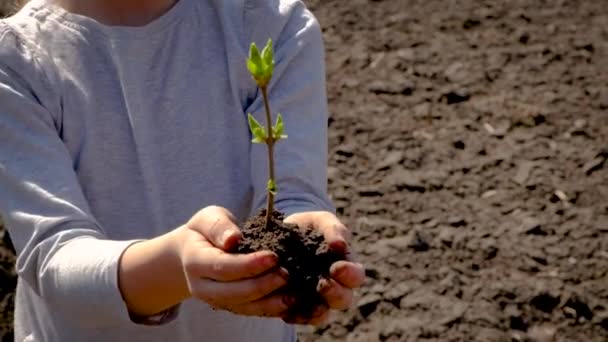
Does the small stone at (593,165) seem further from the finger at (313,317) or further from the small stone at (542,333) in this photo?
the finger at (313,317)

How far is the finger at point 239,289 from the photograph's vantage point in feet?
4.64

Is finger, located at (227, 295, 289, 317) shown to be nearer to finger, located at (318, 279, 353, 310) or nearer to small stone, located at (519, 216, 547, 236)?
finger, located at (318, 279, 353, 310)

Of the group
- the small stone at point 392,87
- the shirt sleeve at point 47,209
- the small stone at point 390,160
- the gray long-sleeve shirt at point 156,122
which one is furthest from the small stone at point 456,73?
the shirt sleeve at point 47,209

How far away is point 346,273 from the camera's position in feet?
4.70

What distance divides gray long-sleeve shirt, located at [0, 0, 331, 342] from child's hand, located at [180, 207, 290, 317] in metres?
0.34

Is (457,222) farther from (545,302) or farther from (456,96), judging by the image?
(456,96)

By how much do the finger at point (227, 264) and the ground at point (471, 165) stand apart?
6.48 ft

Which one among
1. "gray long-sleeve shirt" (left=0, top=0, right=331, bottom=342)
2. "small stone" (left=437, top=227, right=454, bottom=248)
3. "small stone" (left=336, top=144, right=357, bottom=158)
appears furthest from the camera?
"small stone" (left=336, top=144, right=357, bottom=158)

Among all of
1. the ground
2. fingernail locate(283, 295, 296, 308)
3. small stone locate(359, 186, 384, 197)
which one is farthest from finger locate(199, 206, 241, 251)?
small stone locate(359, 186, 384, 197)

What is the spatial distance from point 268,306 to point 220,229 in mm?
124

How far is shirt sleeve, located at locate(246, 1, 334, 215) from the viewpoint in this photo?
187cm

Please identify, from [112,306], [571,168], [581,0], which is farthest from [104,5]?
[581,0]

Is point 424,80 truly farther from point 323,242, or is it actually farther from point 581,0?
point 323,242

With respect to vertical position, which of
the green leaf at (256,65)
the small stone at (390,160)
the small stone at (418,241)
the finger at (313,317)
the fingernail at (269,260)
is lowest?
the small stone at (418,241)
